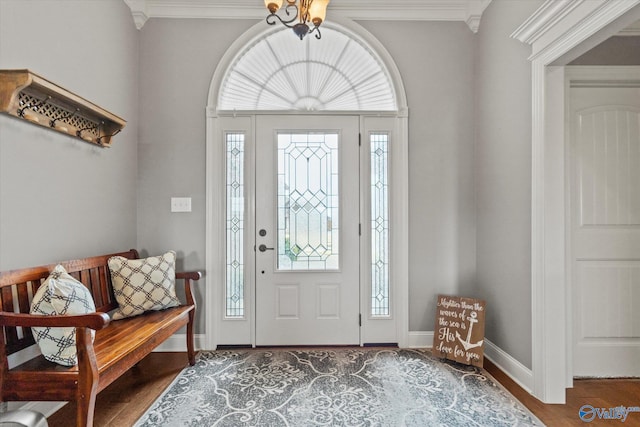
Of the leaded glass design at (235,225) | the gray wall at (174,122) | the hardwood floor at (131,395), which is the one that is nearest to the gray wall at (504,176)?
the leaded glass design at (235,225)

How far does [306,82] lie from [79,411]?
2.83 m

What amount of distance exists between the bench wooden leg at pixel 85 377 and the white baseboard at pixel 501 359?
2381mm

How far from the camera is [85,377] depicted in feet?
4.84

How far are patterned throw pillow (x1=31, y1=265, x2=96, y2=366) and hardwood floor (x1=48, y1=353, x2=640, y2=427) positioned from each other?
585 mm

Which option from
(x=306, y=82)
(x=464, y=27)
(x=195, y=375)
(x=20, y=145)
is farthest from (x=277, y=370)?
(x=464, y=27)

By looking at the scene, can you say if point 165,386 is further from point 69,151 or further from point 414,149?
point 414,149

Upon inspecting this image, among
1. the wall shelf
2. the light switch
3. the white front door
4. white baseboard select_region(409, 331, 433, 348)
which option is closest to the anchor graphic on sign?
white baseboard select_region(409, 331, 433, 348)

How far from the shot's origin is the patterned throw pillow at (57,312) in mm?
1557

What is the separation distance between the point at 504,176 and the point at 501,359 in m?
1.42

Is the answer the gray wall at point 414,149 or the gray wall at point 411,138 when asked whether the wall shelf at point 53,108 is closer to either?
the gray wall at point 414,149

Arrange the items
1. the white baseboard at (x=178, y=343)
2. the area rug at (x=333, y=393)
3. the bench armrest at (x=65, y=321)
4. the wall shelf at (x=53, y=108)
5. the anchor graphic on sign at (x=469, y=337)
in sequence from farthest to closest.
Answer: the white baseboard at (x=178, y=343) < the anchor graphic on sign at (x=469, y=337) < the area rug at (x=333, y=393) < the wall shelf at (x=53, y=108) < the bench armrest at (x=65, y=321)

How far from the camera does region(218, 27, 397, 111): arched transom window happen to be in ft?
9.99

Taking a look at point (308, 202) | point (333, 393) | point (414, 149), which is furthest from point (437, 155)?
point (333, 393)

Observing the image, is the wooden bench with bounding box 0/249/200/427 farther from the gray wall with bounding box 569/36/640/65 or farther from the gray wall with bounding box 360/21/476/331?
the gray wall with bounding box 569/36/640/65
